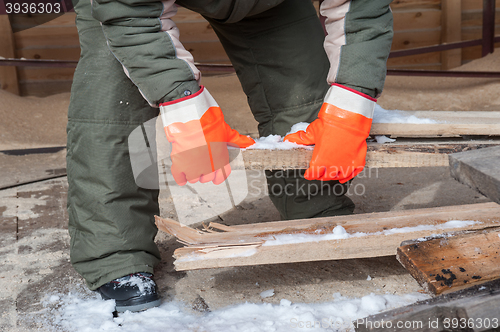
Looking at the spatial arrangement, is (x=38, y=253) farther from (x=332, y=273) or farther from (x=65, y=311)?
(x=332, y=273)

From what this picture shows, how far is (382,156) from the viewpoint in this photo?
1365 mm

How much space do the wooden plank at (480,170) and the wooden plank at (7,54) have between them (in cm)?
441

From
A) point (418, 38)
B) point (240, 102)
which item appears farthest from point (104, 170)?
point (418, 38)

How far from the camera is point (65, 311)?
1279 mm

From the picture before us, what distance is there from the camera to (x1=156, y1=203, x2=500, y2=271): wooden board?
4.01 feet

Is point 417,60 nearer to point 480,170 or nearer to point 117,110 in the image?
point 117,110

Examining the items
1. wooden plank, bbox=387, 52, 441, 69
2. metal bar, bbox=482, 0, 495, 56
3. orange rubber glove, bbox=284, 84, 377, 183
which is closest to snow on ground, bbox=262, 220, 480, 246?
orange rubber glove, bbox=284, 84, 377, 183

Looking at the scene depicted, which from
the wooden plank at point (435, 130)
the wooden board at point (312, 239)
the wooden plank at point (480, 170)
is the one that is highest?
the wooden plank at point (480, 170)

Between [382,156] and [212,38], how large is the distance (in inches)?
135

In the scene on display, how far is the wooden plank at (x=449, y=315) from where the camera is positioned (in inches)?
28.9

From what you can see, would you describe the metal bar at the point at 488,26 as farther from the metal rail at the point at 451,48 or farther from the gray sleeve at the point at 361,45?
the gray sleeve at the point at 361,45

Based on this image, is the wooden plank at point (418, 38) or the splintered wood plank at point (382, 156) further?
the wooden plank at point (418, 38)

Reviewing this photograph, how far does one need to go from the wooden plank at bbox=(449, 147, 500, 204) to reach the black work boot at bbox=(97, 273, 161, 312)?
882 mm

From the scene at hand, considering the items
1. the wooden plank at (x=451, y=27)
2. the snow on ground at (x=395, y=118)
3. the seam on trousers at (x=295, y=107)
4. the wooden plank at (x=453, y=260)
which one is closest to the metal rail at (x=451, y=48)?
the wooden plank at (x=451, y=27)
